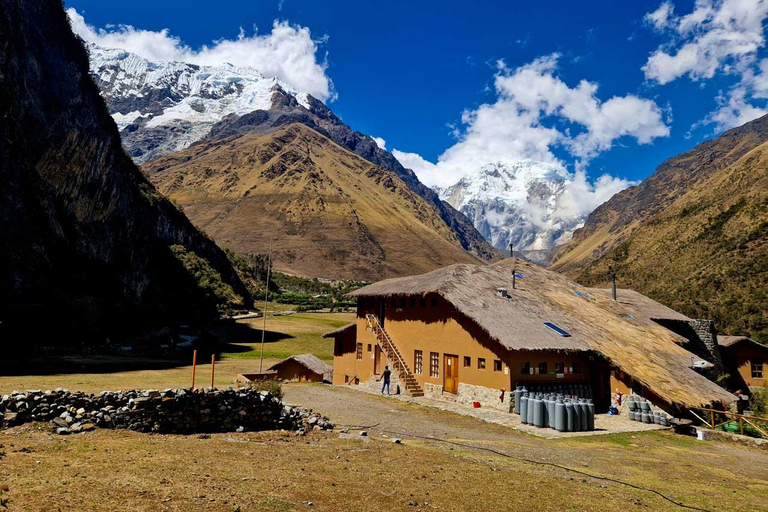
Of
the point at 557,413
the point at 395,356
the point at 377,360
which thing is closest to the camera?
the point at 557,413

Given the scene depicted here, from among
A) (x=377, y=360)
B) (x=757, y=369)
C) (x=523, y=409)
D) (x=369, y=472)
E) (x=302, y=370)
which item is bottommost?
(x=369, y=472)

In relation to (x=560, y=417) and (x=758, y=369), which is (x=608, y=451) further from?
(x=758, y=369)

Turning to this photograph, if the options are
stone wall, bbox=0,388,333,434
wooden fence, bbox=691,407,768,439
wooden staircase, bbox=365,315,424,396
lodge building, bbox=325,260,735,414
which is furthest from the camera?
wooden staircase, bbox=365,315,424,396

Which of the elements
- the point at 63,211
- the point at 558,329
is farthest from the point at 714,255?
the point at 63,211

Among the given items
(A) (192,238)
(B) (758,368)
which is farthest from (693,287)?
(A) (192,238)

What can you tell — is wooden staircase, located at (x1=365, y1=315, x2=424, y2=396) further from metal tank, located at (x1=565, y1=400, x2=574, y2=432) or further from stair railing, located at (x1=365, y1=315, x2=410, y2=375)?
metal tank, located at (x1=565, y1=400, x2=574, y2=432)

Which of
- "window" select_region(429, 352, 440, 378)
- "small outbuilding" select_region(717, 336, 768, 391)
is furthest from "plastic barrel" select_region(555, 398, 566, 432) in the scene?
"small outbuilding" select_region(717, 336, 768, 391)

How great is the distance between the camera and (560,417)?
21.0 meters

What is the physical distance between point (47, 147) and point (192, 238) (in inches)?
2522

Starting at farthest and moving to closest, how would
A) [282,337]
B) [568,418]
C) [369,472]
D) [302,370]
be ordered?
[282,337] < [302,370] < [568,418] < [369,472]

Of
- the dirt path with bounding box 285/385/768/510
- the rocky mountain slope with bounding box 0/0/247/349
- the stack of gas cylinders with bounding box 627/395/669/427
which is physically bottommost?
the dirt path with bounding box 285/385/768/510

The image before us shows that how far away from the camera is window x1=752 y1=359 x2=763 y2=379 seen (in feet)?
139

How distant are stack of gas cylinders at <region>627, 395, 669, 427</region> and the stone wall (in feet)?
52.9

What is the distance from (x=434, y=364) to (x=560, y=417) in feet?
33.5
